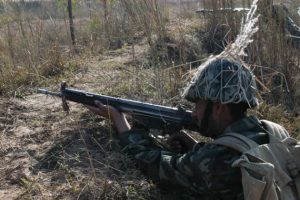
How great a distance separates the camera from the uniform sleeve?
247cm

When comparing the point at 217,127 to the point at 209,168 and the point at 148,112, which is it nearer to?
the point at 209,168

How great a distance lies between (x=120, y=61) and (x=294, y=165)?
142 inches

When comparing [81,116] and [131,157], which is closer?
[131,157]

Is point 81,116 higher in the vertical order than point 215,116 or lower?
lower

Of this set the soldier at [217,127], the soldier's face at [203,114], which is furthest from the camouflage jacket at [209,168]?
the soldier's face at [203,114]

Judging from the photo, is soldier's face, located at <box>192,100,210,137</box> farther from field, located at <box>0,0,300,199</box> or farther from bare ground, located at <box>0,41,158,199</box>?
bare ground, located at <box>0,41,158,199</box>

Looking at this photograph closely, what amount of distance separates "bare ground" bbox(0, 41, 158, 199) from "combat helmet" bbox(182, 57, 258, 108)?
2.79 ft

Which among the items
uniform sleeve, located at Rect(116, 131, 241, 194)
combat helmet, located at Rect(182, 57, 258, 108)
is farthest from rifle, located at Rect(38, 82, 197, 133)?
combat helmet, located at Rect(182, 57, 258, 108)

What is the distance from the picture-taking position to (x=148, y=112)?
3164 mm

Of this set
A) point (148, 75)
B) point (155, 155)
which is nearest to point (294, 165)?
point (155, 155)

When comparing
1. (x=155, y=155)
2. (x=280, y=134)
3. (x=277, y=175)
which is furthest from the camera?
(x=155, y=155)

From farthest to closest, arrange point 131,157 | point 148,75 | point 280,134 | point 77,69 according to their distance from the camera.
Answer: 1. point 77,69
2. point 148,75
3. point 131,157
4. point 280,134

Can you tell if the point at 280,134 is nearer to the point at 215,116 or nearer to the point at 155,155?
the point at 215,116

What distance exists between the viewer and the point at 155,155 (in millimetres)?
2818
